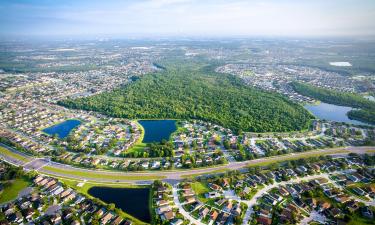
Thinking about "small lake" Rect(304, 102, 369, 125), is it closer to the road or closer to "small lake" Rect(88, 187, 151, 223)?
the road

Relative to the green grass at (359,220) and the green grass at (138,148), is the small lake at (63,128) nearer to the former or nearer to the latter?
the green grass at (138,148)

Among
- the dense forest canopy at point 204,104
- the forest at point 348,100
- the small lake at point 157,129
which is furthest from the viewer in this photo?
the forest at point 348,100

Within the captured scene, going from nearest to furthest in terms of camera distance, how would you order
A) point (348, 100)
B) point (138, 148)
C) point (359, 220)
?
1. point (359, 220)
2. point (138, 148)
3. point (348, 100)

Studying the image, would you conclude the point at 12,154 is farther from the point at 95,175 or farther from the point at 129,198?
the point at 129,198

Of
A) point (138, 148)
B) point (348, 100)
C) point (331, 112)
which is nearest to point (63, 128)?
point (138, 148)

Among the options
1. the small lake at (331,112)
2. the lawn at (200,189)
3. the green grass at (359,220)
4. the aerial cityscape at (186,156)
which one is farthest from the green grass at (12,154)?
the small lake at (331,112)

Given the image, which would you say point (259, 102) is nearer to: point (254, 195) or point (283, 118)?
point (283, 118)

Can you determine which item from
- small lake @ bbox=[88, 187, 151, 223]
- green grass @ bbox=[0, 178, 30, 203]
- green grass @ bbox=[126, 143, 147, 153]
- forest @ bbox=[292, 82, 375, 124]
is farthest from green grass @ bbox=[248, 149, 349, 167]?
green grass @ bbox=[0, 178, 30, 203]
